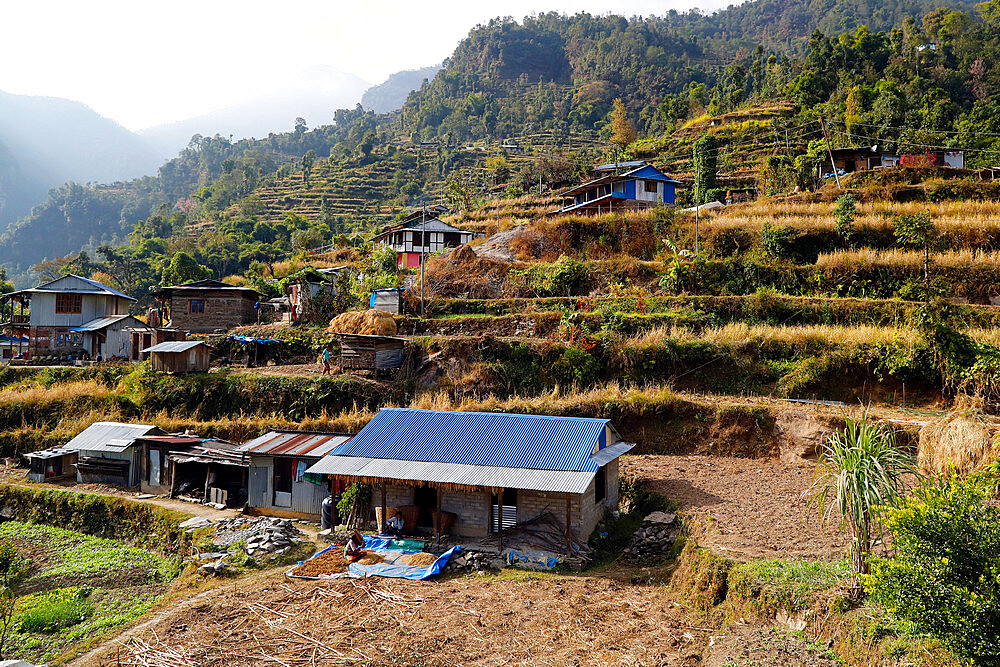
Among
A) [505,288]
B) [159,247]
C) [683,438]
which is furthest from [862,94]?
[159,247]

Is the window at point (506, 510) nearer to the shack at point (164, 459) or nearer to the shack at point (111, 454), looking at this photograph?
the shack at point (164, 459)

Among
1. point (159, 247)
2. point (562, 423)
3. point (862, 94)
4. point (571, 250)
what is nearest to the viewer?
point (562, 423)

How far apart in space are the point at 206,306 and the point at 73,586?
70.0 feet

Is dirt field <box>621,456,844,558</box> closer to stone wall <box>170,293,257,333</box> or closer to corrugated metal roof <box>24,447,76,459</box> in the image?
corrugated metal roof <box>24,447,76,459</box>

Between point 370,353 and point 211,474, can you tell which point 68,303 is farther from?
point 211,474

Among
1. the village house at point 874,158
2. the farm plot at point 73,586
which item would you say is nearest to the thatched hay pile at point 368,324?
the farm plot at point 73,586

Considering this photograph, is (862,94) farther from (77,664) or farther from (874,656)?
(77,664)

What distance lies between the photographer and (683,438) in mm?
18766

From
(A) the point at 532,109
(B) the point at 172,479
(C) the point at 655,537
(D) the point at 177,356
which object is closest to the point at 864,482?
(C) the point at 655,537

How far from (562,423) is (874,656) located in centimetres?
860

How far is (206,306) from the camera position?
33469 mm

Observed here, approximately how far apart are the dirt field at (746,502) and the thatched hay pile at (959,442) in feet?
8.60

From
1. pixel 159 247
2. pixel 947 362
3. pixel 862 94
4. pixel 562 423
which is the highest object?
pixel 862 94

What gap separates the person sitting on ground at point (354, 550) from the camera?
13019mm
